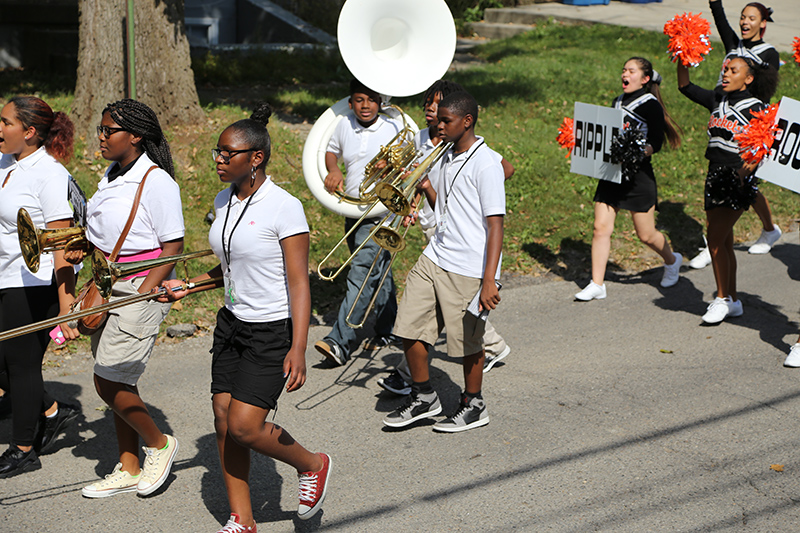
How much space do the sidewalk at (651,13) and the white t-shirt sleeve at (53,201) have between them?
15386mm

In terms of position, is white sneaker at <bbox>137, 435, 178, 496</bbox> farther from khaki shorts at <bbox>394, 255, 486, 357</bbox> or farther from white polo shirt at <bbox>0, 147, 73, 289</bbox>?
khaki shorts at <bbox>394, 255, 486, 357</bbox>

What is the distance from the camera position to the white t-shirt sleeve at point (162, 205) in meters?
4.08

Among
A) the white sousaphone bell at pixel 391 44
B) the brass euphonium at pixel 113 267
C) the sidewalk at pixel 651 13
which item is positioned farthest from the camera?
the sidewalk at pixel 651 13

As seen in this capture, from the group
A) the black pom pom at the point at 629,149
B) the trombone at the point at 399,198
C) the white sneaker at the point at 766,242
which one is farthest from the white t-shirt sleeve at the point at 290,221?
the white sneaker at the point at 766,242

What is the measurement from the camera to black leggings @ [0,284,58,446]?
15.0 feet

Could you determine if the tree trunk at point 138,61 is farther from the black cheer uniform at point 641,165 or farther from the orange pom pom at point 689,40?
the orange pom pom at point 689,40

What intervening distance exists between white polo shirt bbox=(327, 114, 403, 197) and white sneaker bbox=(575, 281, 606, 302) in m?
2.44

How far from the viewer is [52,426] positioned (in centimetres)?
498

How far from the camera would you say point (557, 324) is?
707cm

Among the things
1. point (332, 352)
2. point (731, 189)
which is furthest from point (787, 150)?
point (332, 352)

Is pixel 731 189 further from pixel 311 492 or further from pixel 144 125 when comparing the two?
pixel 144 125

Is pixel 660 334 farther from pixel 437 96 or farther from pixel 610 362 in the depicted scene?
pixel 437 96

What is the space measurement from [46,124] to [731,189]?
4986mm

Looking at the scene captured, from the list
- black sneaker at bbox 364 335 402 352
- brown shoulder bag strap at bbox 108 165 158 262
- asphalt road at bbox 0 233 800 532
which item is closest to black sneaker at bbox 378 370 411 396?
asphalt road at bbox 0 233 800 532
